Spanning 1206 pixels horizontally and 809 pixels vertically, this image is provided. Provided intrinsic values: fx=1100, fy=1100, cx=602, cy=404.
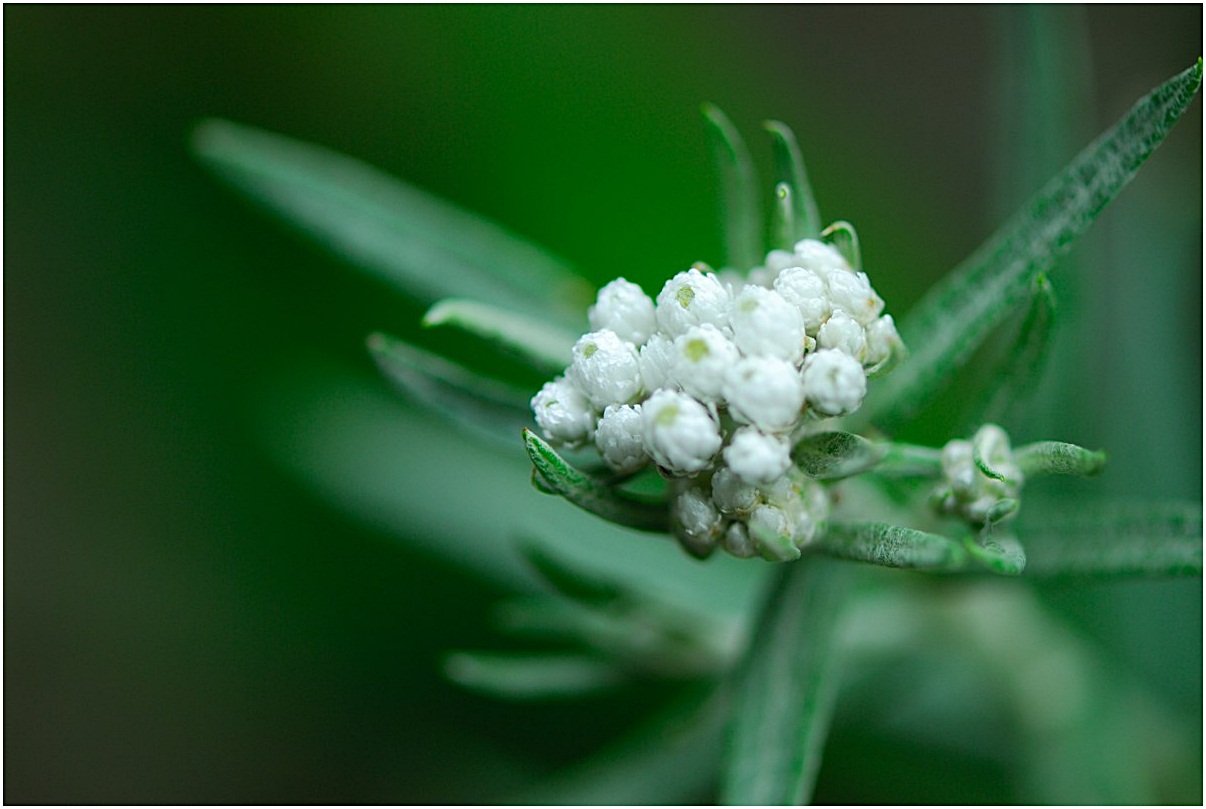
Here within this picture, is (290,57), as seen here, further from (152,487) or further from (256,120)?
(152,487)

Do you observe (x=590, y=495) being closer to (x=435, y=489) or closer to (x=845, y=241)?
(x=845, y=241)

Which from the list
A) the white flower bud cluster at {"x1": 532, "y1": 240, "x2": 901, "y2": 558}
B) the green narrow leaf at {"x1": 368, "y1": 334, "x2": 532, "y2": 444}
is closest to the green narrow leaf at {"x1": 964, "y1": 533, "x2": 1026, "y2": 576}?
the white flower bud cluster at {"x1": 532, "y1": 240, "x2": 901, "y2": 558}

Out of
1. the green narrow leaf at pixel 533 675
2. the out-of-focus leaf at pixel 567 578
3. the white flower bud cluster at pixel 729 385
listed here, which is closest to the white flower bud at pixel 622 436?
the white flower bud cluster at pixel 729 385

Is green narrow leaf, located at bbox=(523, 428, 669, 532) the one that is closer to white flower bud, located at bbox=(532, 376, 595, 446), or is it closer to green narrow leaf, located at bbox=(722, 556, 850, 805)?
white flower bud, located at bbox=(532, 376, 595, 446)

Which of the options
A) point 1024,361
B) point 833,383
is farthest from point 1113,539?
point 833,383

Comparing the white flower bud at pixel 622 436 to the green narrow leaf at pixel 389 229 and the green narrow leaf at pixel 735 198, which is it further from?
the green narrow leaf at pixel 389 229

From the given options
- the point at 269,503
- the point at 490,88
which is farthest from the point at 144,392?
the point at 490,88

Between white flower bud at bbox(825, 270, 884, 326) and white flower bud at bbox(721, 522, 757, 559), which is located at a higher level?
white flower bud at bbox(825, 270, 884, 326)
